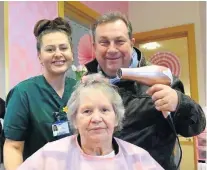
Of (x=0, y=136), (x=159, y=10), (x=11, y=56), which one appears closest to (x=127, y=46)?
(x=0, y=136)

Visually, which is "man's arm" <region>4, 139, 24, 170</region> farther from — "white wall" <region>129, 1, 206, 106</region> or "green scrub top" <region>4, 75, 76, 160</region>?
"white wall" <region>129, 1, 206, 106</region>

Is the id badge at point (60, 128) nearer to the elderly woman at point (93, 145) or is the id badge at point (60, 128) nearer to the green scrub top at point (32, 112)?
the green scrub top at point (32, 112)

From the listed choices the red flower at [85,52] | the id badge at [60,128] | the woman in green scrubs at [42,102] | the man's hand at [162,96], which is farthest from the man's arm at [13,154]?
the red flower at [85,52]

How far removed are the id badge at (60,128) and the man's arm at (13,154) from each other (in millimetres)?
128

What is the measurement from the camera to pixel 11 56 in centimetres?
165

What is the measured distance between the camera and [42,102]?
3.75 ft

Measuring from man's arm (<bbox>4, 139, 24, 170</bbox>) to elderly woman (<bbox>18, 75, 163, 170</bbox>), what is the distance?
0.18 meters

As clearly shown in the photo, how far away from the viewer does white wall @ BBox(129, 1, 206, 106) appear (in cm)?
300

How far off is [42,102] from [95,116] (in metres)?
0.35

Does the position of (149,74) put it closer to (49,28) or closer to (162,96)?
(162,96)

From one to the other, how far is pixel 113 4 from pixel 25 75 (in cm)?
162

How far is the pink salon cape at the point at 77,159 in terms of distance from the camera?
0.85 meters

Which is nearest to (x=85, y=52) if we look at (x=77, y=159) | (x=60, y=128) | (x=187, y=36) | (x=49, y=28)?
(x=49, y=28)

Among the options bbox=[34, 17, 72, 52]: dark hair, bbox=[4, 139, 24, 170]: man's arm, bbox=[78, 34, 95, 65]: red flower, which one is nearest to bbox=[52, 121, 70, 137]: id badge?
bbox=[4, 139, 24, 170]: man's arm
